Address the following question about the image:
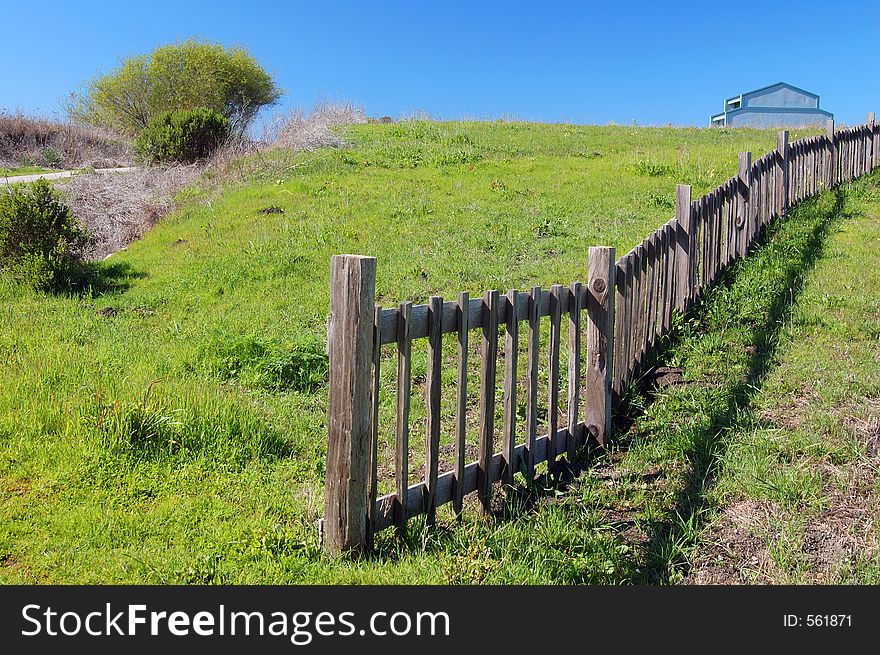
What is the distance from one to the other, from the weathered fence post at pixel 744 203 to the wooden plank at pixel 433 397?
24.3 ft

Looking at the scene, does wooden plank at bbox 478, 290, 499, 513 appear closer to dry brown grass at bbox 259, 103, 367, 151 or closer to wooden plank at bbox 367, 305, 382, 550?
wooden plank at bbox 367, 305, 382, 550

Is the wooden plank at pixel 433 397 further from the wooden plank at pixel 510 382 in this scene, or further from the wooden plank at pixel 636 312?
the wooden plank at pixel 636 312

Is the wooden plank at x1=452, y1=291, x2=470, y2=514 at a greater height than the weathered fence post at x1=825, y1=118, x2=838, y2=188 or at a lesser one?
lesser

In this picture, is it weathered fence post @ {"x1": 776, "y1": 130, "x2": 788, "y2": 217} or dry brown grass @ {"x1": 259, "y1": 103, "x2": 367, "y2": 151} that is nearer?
weathered fence post @ {"x1": 776, "y1": 130, "x2": 788, "y2": 217}

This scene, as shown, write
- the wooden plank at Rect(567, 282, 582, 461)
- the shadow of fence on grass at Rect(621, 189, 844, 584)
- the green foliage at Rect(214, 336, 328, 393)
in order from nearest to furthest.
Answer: the shadow of fence on grass at Rect(621, 189, 844, 584) < the wooden plank at Rect(567, 282, 582, 461) < the green foliage at Rect(214, 336, 328, 393)

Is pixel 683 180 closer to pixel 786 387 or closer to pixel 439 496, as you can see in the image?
pixel 786 387

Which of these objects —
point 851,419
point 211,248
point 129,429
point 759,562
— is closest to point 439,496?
point 759,562

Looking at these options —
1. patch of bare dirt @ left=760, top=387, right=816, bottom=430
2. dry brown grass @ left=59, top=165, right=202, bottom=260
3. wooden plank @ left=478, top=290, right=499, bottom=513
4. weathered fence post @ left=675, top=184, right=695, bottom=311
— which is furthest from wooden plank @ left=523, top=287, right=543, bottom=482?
dry brown grass @ left=59, top=165, right=202, bottom=260

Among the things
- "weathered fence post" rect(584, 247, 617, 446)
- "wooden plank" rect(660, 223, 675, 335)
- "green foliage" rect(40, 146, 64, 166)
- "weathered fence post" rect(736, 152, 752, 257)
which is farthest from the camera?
"green foliage" rect(40, 146, 64, 166)

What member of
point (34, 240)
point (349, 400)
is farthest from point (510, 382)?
point (34, 240)

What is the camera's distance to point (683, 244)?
7590 mm

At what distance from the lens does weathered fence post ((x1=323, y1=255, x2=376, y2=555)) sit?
3.46 m

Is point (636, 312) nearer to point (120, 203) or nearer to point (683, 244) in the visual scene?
point (683, 244)

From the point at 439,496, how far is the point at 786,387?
3212 mm
